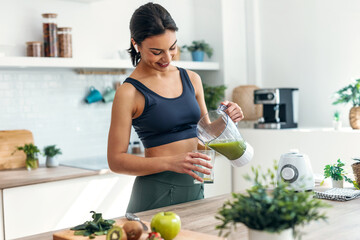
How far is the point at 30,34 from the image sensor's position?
11.9 feet

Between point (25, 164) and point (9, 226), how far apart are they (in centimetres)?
72

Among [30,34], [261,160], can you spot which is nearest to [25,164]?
[30,34]

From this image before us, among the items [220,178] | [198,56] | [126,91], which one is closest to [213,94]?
[198,56]

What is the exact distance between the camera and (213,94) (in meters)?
4.32

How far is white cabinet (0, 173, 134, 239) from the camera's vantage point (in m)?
2.93

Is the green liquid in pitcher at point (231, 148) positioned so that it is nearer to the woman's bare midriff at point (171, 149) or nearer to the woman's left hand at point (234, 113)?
the woman's left hand at point (234, 113)

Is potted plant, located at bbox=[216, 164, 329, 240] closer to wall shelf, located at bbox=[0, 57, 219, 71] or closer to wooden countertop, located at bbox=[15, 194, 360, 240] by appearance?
wooden countertop, located at bbox=[15, 194, 360, 240]

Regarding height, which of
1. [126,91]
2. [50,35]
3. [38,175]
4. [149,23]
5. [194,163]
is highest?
[50,35]

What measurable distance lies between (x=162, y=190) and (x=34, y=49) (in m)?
1.87

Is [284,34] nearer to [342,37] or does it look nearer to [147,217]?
[342,37]

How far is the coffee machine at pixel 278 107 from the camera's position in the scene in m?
4.00

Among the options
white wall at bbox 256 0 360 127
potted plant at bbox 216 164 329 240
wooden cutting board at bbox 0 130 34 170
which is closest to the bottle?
wooden cutting board at bbox 0 130 34 170

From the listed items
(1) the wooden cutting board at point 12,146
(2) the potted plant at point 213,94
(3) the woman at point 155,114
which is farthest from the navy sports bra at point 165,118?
(2) the potted plant at point 213,94

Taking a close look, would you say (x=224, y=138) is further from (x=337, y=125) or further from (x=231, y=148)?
(x=337, y=125)
